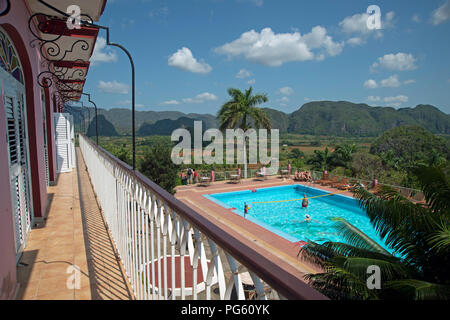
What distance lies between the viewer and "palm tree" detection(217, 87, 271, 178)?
69.8ft

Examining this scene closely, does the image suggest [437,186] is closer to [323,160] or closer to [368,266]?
[368,266]

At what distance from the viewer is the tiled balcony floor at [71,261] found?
2.79 metres

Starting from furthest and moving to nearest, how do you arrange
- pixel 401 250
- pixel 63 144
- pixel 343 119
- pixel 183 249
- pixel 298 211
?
pixel 343 119
pixel 298 211
pixel 63 144
pixel 401 250
pixel 183 249

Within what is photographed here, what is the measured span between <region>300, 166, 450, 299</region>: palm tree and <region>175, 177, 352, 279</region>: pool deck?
5.81ft

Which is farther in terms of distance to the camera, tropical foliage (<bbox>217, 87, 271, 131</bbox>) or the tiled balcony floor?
tropical foliage (<bbox>217, 87, 271, 131</bbox>)

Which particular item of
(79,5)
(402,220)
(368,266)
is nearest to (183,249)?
(79,5)

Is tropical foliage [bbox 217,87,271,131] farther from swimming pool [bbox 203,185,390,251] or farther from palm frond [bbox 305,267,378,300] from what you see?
palm frond [bbox 305,267,378,300]

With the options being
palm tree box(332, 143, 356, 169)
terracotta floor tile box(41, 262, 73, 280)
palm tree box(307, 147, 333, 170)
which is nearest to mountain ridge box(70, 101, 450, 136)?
palm tree box(307, 147, 333, 170)

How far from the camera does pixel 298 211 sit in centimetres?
1523

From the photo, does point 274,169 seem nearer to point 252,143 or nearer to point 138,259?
point 252,143

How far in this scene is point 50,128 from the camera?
766 centimetres

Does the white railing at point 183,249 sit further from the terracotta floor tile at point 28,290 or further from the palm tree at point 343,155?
the palm tree at point 343,155

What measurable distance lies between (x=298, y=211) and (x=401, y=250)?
995 cm

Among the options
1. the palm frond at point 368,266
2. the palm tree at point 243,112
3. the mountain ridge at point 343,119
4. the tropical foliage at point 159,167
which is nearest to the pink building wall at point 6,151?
the palm frond at point 368,266
